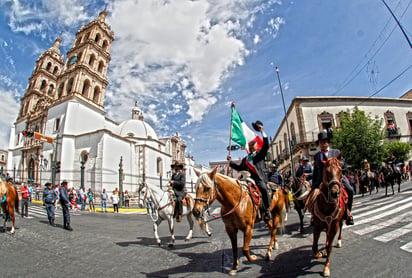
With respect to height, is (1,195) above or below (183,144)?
below

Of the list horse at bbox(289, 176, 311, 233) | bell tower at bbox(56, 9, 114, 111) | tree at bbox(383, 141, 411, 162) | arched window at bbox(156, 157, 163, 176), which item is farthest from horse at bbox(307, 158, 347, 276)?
arched window at bbox(156, 157, 163, 176)

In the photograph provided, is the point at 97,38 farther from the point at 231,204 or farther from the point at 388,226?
the point at 388,226

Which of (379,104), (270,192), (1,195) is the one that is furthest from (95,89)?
(379,104)

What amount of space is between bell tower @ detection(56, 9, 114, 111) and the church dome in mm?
7789

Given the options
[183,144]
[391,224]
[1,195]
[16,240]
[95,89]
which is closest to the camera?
[391,224]

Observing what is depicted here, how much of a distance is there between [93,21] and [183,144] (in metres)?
40.1

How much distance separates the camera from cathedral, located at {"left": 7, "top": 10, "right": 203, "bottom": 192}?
32375 millimetres

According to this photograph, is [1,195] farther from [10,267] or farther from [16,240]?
[10,267]

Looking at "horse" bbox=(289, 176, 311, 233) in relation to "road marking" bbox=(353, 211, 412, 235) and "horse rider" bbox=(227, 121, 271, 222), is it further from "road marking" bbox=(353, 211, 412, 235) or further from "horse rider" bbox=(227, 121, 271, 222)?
"horse rider" bbox=(227, 121, 271, 222)

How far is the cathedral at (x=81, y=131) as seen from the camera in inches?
1275

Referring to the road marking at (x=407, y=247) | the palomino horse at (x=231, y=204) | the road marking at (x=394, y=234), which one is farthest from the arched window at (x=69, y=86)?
the road marking at (x=407, y=247)

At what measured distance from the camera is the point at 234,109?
7398 millimetres

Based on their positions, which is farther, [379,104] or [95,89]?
[95,89]

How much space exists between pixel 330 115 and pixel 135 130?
38672mm
